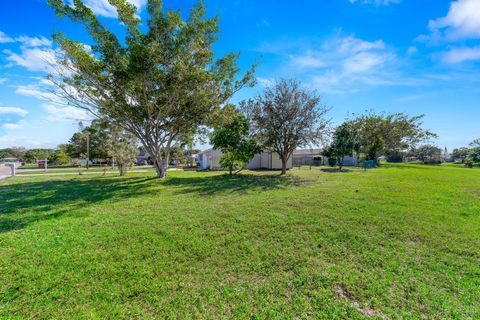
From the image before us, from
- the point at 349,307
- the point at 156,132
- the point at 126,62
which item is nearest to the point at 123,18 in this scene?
the point at 126,62

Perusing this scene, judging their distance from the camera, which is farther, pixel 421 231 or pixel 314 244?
Answer: pixel 421 231

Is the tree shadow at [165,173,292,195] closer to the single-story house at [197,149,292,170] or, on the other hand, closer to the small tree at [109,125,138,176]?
the small tree at [109,125,138,176]

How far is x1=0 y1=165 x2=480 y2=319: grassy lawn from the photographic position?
2518mm

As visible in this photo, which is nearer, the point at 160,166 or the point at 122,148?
the point at 160,166

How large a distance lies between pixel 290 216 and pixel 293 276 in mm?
2469

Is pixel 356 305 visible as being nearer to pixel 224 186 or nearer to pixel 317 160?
pixel 224 186

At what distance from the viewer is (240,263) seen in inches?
133

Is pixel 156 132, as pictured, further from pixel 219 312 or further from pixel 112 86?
pixel 219 312

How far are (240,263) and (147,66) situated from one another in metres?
10.3

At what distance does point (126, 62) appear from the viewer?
10.3m

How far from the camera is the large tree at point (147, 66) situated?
1020cm

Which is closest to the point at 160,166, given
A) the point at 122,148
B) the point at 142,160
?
the point at 122,148

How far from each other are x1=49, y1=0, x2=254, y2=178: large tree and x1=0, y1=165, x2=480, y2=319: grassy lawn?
7.46m

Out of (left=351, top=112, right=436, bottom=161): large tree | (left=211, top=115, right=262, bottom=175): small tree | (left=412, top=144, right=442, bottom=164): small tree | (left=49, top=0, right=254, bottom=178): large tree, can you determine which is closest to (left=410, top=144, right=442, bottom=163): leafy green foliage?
(left=412, top=144, right=442, bottom=164): small tree
